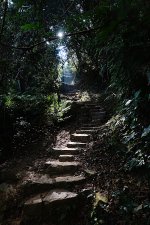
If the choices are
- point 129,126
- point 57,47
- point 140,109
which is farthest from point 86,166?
point 57,47

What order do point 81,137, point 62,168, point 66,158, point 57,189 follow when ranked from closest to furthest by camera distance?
point 57,189 → point 62,168 → point 66,158 → point 81,137

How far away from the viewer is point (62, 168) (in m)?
6.22

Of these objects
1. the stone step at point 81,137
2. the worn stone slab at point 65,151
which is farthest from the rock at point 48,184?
the stone step at point 81,137

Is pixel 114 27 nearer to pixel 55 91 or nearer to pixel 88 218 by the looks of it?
pixel 88 218

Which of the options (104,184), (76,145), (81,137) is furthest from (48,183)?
(81,137)

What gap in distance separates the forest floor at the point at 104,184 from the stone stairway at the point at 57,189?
21 cm

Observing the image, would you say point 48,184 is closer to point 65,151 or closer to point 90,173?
point 90,173

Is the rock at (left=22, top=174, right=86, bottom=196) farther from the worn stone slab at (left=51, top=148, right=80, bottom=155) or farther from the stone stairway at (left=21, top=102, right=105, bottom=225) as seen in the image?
the worn stone slab at (left=51, top=148, right=80, bottom=155)

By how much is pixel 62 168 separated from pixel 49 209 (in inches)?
57.0

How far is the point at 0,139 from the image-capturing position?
25.6 ft

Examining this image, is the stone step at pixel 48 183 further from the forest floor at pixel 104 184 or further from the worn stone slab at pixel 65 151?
the worn stone slab at pixel 65 151

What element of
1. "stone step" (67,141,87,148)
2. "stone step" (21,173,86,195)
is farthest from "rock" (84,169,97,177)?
"stone step" (67,141,87,148)

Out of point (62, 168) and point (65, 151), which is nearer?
point (62, 168)

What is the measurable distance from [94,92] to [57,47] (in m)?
3.45
